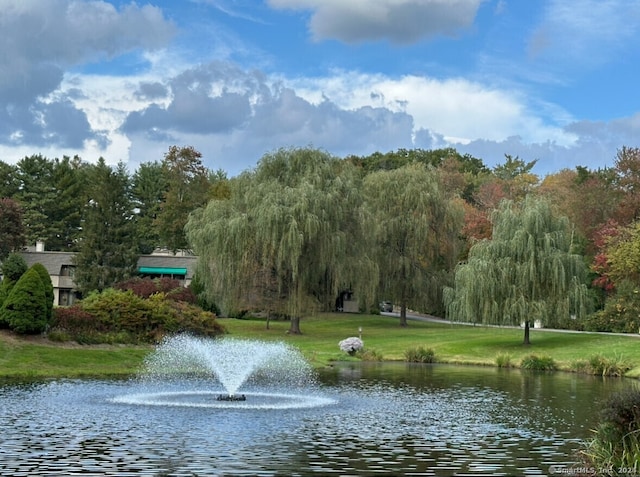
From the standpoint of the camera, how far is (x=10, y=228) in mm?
84750

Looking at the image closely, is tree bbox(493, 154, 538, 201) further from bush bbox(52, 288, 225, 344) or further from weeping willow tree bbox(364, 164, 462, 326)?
bush bbox(52, 288, 225, 344)

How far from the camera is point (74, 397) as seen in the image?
85.2ft

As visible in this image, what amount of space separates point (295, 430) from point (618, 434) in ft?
27.2

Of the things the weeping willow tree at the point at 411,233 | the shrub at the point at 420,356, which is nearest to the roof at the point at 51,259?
the weeping willow tree at the point at 411,233

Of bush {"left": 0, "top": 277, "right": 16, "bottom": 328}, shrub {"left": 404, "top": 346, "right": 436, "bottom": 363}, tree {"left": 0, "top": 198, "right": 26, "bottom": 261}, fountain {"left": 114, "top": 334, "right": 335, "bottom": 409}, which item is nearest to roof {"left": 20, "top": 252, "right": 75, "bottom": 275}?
tree {"left": 0, "top": 198, "right": 26, "bottom": 261}

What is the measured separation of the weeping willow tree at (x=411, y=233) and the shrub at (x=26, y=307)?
100 ft

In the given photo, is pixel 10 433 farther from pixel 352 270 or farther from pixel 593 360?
pixel 352 270

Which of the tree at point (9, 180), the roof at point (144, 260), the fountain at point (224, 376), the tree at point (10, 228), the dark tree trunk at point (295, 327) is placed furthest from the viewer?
the tree at point (9, 180)

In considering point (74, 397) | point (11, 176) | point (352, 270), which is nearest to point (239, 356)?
point (74, 397)

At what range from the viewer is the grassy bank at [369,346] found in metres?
34.0

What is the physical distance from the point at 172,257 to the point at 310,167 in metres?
30.7

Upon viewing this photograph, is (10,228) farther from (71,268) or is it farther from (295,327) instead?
(295,327)

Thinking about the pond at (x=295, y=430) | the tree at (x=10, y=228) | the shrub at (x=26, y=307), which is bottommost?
the pond at (x=295, y=430)

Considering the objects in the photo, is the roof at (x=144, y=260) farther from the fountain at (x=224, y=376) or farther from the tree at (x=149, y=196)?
the fountain at (x=224, y=376)
